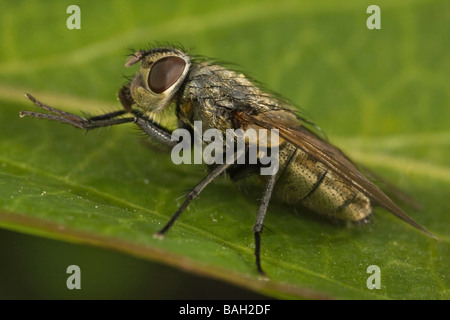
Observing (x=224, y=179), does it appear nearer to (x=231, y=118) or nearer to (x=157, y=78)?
(x=231, y=118)

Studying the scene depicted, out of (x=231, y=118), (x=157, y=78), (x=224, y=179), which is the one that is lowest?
(x=224, y=179)

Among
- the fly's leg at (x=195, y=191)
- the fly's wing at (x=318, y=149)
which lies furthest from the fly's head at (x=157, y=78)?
the fly's leg at (x=195, y=191)

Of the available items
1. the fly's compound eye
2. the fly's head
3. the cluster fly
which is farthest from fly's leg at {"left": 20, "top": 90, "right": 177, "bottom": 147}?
the fly's compound eye

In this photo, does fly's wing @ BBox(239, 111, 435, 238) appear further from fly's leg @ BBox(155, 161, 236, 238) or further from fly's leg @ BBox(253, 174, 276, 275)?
fly's leg @ BBox(155, 161, 236, 238)

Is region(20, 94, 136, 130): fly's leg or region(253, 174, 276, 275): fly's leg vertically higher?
region(20, 94, 136, 130): fly's leg

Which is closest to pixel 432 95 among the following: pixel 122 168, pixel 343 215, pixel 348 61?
pixel 348 61

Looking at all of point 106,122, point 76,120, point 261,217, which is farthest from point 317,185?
point 76,120
